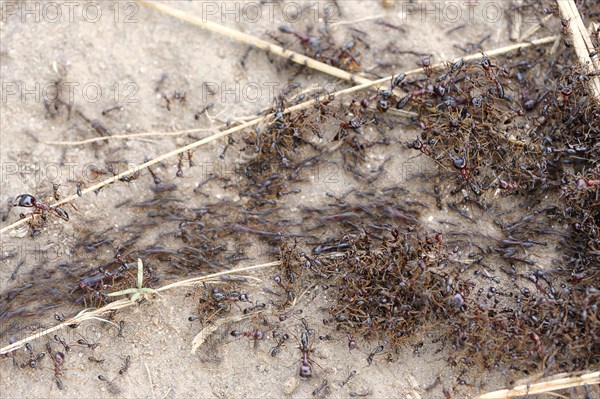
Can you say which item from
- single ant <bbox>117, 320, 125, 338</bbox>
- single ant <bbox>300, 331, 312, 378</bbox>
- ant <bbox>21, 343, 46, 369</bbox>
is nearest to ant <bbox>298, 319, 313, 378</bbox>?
single ant <bbox>300, 331, 312, 378</bbox>

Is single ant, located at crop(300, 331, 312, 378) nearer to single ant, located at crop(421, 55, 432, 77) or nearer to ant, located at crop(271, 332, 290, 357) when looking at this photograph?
ant, located at crop(271, 332, 290, 357)

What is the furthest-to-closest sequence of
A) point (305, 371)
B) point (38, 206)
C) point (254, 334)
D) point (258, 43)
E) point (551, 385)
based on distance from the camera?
point (258, 43) < point (38, 206) < point (254, 334) < point (305, 371) < point (551, 385)

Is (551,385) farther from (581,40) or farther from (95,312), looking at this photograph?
(95,312)

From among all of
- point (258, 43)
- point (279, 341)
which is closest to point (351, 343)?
point (279, 341)

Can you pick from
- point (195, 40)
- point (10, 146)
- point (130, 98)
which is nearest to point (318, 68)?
point (195, 40)

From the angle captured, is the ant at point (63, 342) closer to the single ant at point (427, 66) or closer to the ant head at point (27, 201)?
the ant head at point (27, 201)

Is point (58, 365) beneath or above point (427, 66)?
beneath

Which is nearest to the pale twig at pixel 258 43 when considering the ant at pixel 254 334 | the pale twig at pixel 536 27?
the pale twig at pixel 536 27
